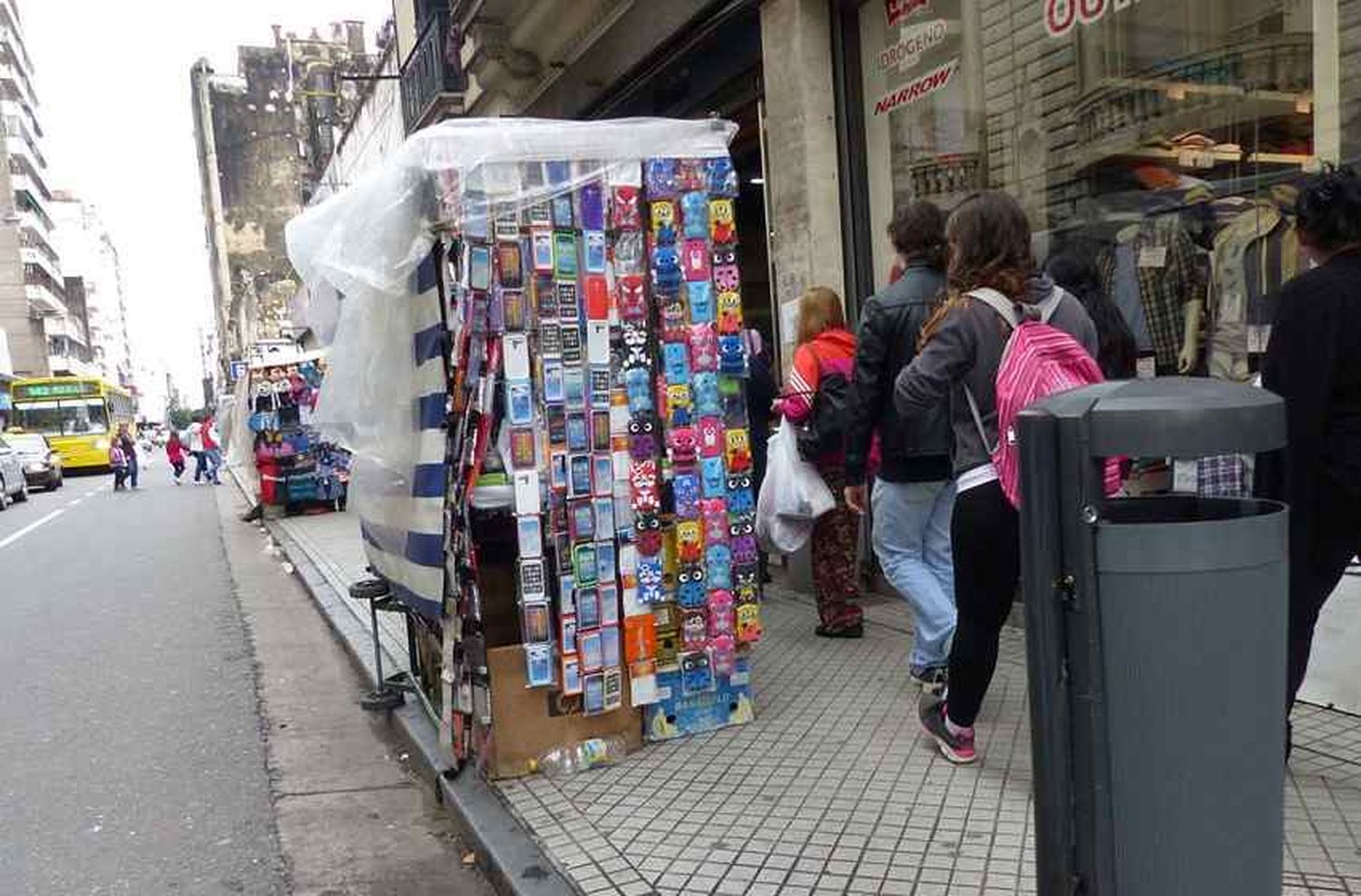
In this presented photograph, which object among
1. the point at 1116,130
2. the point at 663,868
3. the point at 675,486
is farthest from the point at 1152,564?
the point at 1116,130

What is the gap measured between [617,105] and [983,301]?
23.3 ft

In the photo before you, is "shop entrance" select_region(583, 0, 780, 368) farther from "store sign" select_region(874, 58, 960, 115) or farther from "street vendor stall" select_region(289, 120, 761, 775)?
"street vendor stall" select_region(289, 120, 761, 775)

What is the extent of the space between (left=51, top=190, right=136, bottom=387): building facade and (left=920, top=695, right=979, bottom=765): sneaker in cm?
9563

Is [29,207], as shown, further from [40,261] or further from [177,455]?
[177,455]

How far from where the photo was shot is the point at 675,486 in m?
3.96

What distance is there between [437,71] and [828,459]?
942cm

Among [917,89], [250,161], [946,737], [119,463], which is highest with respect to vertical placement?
[250,161]

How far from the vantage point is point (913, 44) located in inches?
250

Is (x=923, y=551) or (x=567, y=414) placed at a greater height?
(x=567, y=414)

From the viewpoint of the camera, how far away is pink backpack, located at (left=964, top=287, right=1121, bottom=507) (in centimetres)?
297

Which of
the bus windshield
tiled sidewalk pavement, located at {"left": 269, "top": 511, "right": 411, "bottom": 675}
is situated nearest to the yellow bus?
the bus windshield

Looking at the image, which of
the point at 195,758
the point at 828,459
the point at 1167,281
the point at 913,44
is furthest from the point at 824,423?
the point at 195,758

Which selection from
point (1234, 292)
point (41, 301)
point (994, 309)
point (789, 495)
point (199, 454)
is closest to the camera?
point (994, 309)

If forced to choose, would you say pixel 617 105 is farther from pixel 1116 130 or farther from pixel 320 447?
pixel 320 447
